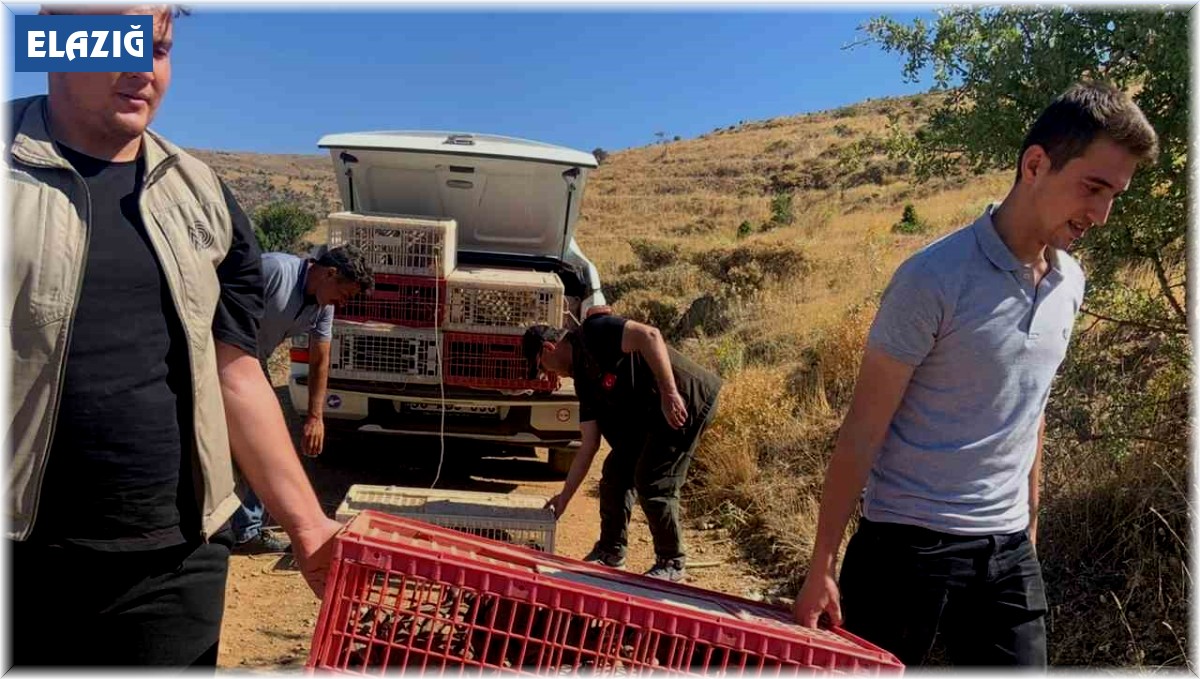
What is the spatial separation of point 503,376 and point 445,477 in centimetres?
124

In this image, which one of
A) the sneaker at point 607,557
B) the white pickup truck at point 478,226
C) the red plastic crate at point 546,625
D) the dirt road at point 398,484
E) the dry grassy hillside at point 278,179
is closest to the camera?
the red plastic crate at point 546,625

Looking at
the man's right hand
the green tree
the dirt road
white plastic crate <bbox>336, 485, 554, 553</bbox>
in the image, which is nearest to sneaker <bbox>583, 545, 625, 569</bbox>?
the dirt road

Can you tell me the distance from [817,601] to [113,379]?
4.96 ft

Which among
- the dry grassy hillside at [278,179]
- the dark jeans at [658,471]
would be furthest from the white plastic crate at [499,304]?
the dry grassy hillside at [278,179]

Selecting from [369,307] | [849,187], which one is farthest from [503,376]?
[849,187]

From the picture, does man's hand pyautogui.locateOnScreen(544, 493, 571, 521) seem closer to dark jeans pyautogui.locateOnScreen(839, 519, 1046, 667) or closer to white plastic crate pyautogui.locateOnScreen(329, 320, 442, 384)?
white plastic crate pyautogui.locateOnScreen(329, 320, 442, 384)

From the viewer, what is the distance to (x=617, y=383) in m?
4.96

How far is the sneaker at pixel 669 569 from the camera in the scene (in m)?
5.08

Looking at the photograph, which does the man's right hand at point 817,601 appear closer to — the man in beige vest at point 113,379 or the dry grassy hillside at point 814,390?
the man in beige vest at point 113,379

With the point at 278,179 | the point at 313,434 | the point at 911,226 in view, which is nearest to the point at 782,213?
the point at 911,226

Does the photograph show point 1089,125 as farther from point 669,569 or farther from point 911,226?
point 911,226

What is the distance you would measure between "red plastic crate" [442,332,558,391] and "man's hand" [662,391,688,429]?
1.69 metres

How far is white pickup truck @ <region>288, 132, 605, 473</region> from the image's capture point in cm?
645

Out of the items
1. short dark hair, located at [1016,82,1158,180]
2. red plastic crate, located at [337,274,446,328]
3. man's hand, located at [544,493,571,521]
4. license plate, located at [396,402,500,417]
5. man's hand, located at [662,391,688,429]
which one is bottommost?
man's hand, located at [544,493,571,521]
